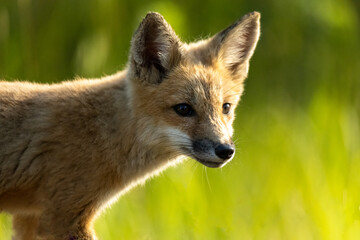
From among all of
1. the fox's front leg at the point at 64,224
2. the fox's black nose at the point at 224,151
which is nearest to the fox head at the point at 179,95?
the fox's black nose at the point at 224,151

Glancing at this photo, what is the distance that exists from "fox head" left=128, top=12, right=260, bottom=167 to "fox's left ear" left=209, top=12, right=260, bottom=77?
0.05ft

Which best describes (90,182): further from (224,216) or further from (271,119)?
(271,119)

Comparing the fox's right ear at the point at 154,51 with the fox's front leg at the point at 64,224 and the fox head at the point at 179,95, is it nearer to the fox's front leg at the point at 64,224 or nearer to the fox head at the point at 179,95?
the fox head at the point at 179,95

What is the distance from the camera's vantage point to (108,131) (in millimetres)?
4219

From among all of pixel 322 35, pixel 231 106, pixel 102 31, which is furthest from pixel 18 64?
pixel 322 35

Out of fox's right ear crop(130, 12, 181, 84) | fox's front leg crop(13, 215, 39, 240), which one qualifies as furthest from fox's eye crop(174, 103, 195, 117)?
fox's front leg crop(13, 215, 39, 240)

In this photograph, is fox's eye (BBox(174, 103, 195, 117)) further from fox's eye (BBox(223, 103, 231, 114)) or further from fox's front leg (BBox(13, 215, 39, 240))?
fox's front leg (BBox(13, 215, 39, 240))

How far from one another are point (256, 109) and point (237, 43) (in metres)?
1.54

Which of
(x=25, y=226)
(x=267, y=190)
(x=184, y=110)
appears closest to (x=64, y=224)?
(x=25, y=226)

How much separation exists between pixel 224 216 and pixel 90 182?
1286 mm

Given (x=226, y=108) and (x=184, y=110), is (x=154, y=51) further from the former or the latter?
(x=226, y=108)

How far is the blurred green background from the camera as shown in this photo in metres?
4.88

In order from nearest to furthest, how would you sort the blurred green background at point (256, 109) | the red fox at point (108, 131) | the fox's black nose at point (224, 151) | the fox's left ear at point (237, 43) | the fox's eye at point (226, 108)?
the fox's black nose at point (224, 151), the red fox at point (108, 131), the fox's eye at point (226, 108), the fox's left ear at point (237, 43), the blurred green background at point (256, 109)

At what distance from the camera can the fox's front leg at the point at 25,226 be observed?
14.5 feet
